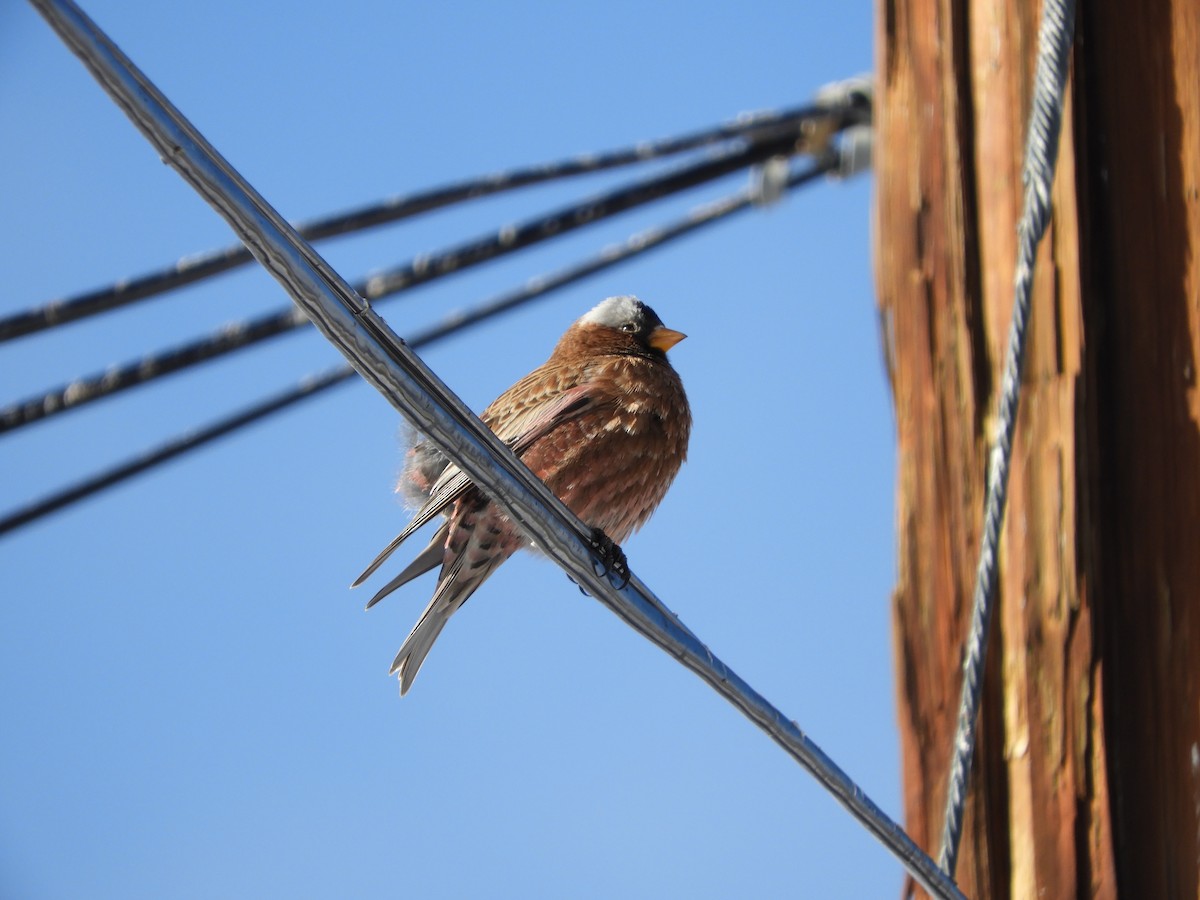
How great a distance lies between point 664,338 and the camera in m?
5.61

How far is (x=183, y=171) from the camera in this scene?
5.89 feet

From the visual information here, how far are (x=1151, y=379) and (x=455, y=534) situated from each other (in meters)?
2.34

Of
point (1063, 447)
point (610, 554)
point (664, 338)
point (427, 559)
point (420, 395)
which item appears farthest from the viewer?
point (664, 338)

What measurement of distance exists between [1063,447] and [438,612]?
2.36m

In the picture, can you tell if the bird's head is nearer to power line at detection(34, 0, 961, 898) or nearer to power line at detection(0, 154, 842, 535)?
power line at detection(0, 154, 842, 535)

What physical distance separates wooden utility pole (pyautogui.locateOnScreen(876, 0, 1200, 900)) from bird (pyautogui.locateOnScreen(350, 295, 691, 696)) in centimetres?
155

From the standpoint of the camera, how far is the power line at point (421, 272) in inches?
166

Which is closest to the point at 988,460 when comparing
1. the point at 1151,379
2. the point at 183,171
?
the point at 1151,379

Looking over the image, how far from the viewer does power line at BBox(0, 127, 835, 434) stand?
166 inches

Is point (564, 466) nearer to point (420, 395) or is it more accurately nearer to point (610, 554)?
point (610, 554)

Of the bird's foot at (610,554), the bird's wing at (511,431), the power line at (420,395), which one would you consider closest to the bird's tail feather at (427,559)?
the bird's wing at (511,431)

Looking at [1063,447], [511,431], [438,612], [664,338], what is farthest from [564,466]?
[1063,447]

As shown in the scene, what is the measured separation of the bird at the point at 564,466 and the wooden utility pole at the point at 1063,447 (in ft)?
5.10

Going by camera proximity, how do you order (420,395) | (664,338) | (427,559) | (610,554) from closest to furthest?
1. (420,395)
2. (610,554)
3. (427,559)
4. (664,338)
